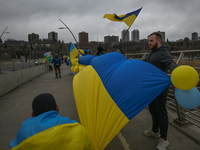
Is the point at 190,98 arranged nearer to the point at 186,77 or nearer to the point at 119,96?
the point at 186,77

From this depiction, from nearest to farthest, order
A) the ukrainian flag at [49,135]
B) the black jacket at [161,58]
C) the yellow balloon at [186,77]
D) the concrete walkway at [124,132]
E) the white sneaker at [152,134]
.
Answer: the ukrainian flag at [49,135] < the yellow balloon at [186,77] < the black jacket at [161,58] < the concrete walkway at [124,132] < the white sneaker at [152,134]

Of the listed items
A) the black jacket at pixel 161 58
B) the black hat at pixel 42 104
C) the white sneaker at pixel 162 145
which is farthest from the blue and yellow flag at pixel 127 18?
the black hat at pixel 42 104

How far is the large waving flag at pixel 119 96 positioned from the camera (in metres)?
2.12

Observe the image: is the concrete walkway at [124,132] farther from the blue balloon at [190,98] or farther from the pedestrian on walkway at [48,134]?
the pedestrian on walkway at [48,134]

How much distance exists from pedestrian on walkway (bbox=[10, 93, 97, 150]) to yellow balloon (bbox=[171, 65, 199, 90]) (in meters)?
1.29

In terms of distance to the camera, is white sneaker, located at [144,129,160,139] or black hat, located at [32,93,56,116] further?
white sneaker, located at [144,129,160,139]

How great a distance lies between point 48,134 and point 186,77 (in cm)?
164

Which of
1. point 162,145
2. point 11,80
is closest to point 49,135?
point 162,145

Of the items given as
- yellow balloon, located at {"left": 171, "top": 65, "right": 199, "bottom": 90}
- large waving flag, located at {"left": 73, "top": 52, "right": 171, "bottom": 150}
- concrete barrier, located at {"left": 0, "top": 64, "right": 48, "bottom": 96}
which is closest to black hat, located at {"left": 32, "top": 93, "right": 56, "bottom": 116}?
large waving flag, located at {"left": 73, "top": 52, "right": 171, "bottom": 150}

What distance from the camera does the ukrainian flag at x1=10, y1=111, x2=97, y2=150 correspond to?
1.35 metres

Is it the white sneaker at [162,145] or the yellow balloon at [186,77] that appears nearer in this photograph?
the yellow balloon at [186,77]

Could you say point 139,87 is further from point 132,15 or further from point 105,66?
point 132,15

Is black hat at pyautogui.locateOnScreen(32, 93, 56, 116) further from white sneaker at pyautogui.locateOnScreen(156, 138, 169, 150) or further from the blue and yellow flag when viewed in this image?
the blue and yellow flag

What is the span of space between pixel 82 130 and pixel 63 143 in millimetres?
212
